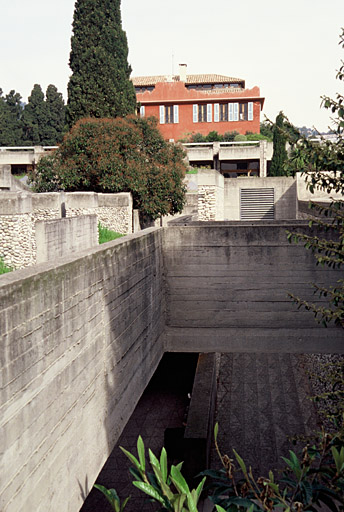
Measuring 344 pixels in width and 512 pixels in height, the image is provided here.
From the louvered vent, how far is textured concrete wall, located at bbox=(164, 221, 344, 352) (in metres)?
21.6

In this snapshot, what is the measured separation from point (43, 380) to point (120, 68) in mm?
32084

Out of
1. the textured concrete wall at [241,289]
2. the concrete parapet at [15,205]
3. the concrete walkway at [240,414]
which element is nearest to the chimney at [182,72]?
the concrete walkway at [240,414]

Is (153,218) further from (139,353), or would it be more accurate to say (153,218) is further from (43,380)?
(43,380)

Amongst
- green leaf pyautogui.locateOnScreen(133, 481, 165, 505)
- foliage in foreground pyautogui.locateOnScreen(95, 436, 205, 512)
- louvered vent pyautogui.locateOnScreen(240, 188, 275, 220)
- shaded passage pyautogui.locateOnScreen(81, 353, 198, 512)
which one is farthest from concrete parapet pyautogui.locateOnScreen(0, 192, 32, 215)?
louvered vent pyautogui.locateOnScreen(240, 188, 275, 220)

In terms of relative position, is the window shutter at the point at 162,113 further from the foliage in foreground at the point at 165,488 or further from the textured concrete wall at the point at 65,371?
the foliage in foreground at the point at 165,488

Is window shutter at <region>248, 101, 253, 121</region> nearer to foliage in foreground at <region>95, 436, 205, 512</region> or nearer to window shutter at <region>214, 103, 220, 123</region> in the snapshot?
window shutter at <region>214, 103, 220, 123</region>

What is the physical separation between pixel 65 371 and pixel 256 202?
2836 centimetres

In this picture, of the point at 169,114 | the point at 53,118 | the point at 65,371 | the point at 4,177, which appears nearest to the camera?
the point at 65,371

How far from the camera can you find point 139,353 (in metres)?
9.30

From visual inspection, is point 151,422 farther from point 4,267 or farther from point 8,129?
point 8,129

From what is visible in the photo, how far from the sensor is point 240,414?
47.0 ft

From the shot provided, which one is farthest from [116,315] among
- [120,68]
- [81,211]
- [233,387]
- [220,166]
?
[220,166]

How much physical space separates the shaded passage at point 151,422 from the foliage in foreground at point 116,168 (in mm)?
8811

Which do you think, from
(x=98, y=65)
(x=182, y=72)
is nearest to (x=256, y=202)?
(x=98, y=65)
